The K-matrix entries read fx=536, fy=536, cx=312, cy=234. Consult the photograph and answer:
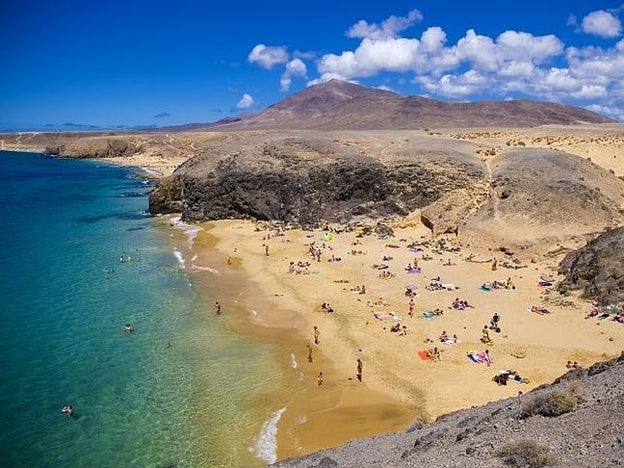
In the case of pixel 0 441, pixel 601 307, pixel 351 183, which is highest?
pixel 351 183

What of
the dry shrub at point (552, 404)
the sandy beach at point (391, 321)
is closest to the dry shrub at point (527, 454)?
the dry shrub at point (552, 404)

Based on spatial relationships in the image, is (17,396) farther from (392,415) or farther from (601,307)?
(601,307)

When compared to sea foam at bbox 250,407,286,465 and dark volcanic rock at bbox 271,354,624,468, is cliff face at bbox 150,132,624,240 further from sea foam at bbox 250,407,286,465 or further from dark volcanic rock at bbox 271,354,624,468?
dark volcanic rock at bbox 271,354,624,468

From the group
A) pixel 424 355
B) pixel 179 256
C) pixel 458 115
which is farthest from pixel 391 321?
pixel 458 115

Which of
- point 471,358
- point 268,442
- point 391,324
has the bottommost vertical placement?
point 268,442

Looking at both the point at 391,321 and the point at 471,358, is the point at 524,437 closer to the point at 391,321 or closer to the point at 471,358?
the point at 471,358

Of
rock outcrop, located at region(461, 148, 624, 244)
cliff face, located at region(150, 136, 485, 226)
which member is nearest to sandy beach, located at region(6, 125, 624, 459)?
rock outcrop, located at region(461, 148, 624, 244)

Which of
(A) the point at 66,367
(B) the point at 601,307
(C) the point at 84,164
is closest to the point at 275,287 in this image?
(A) the point at 66,367
